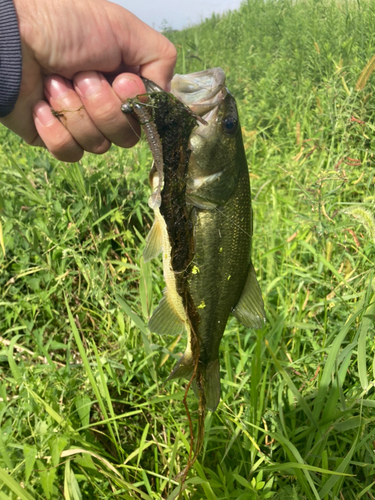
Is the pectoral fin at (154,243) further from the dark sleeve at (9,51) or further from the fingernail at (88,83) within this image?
the dark sleeve at (9,51)

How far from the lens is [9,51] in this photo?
5.51ft

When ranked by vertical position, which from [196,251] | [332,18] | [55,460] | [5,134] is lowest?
[5,134]

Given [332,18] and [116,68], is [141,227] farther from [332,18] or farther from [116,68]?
[332,18]

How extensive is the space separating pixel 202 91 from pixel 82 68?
1.93 ft

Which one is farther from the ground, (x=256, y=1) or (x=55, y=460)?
(x=256, y=1)

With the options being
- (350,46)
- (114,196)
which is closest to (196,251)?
(114,196)

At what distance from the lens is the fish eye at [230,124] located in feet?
5.51

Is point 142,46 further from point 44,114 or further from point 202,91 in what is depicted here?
point 44,114

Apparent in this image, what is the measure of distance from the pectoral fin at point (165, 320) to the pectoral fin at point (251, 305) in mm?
275

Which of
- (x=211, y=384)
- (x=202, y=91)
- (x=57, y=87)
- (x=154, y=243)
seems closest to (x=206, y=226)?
(x=154, y=243)

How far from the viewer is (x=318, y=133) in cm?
401

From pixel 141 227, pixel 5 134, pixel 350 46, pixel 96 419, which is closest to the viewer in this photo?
pixel 96 419

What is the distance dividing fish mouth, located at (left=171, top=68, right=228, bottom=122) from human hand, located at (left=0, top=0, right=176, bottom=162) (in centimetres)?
20

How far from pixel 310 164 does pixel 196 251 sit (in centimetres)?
279
